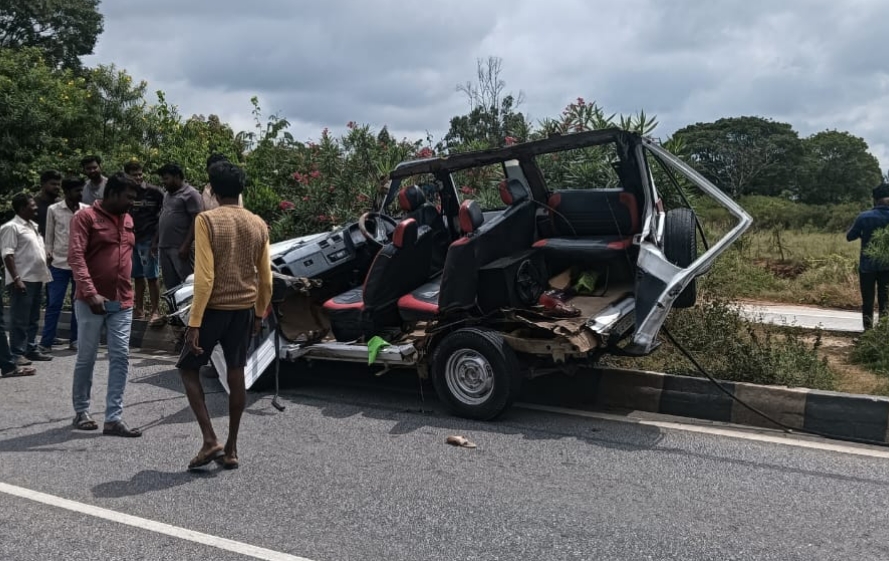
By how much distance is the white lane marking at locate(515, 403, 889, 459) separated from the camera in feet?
16.9

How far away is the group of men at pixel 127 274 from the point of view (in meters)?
4.83

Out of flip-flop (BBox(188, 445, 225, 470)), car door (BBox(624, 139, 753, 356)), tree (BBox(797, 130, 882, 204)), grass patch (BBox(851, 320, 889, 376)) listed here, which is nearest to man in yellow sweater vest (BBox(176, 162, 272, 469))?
flip-flop (BBox(188, 445, 225, 470))

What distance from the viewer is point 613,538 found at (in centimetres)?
389

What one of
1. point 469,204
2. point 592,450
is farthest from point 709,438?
point 469,204

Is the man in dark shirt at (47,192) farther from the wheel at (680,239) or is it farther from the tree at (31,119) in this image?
the tree at (31,119)

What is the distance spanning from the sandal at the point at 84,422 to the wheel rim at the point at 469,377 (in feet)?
8.43

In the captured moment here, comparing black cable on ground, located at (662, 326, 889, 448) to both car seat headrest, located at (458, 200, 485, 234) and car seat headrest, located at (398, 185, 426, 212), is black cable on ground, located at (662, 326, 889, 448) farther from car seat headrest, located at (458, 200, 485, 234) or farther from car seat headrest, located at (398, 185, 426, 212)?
car seat headrest, located at (398, 185, 426, 212)

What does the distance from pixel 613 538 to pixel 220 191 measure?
9.61ft

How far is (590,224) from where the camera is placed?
6.82 m

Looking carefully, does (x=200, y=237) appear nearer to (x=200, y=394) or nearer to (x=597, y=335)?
(x=200, y=394)

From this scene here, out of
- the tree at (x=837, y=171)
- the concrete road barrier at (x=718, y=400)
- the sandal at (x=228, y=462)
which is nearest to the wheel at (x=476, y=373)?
the concrete road barrier at (x=718, y=400)

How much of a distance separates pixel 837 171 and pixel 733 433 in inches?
1882

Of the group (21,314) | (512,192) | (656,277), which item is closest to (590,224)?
(512,192)

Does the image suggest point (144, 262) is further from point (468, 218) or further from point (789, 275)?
point (789, 275)
